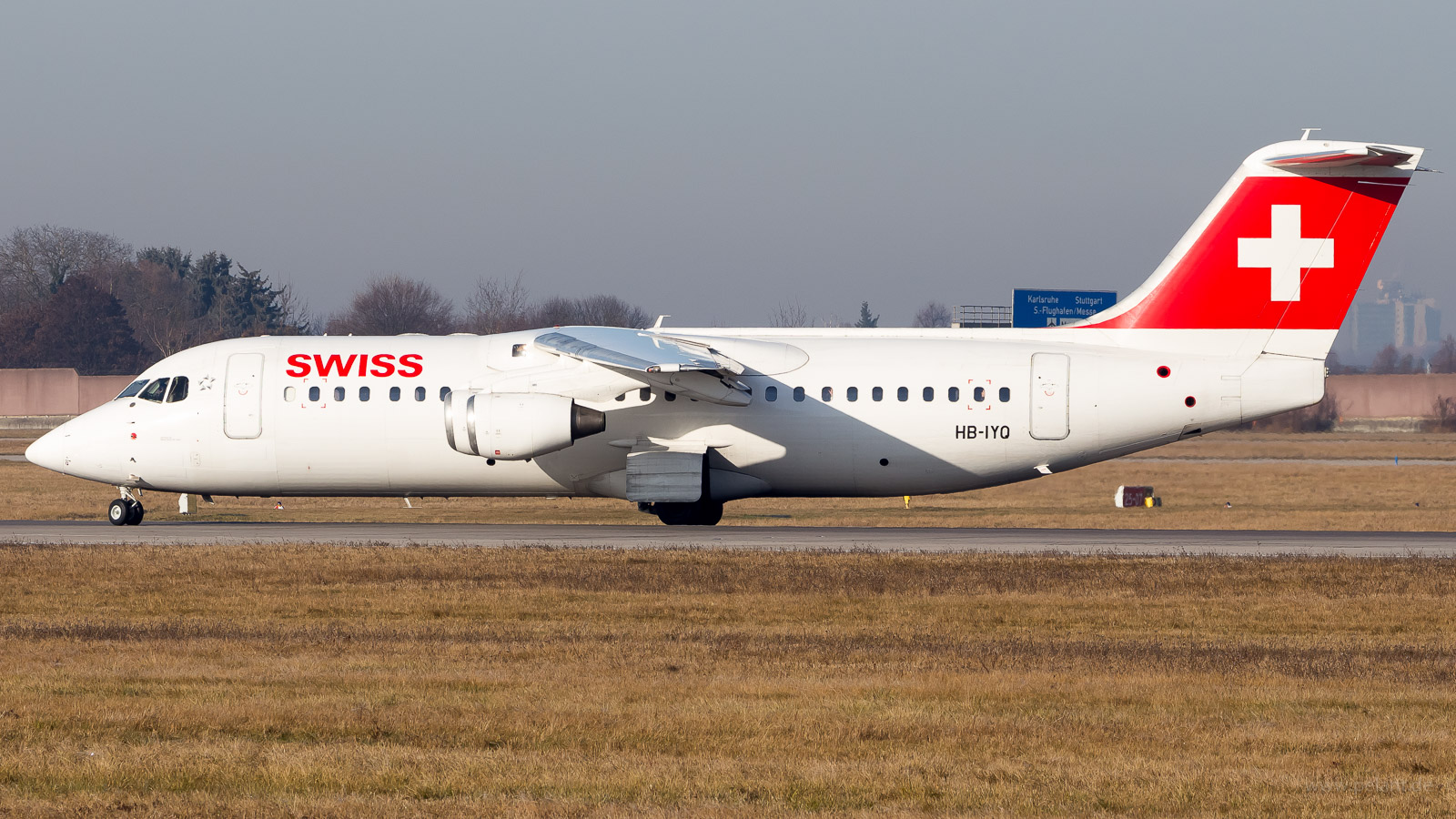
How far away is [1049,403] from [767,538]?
5813 millimetres

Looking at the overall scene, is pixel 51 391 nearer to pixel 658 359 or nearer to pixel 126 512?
pixel 126 512

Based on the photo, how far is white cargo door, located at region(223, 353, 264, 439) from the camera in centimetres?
2817

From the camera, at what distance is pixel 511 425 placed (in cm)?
2614

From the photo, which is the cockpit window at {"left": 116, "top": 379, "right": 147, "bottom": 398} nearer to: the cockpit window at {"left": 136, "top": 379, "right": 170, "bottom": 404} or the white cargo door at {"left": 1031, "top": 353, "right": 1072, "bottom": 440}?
the cockpit window at {"left": 136, "top": 379, "right": 170, "bottom": 404}

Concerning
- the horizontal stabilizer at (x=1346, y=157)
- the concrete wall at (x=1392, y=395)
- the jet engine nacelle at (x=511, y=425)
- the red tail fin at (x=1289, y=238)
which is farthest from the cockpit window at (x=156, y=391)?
the concrete wall at (x=1392, y=395)

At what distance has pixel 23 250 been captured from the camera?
12750 cm

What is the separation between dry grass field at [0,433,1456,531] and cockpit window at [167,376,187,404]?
19.9 feet

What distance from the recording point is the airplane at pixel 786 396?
87.5ft

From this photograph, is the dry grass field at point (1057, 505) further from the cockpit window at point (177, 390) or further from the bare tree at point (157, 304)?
the bare tree at point (157, 304)

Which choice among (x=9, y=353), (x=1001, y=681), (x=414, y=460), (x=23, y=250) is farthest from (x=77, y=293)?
(x=1001, y=681)

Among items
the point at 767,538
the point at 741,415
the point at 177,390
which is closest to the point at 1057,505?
the point at 741,415

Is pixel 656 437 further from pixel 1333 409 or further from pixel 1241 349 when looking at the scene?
pixel 1333 409

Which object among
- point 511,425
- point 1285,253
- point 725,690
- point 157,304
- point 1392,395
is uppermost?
point 157,304

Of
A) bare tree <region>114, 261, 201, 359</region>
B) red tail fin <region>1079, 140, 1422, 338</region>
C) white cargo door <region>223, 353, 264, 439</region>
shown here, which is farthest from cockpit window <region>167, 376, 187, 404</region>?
bare tree <region>114, 261, 201, 359</region>
